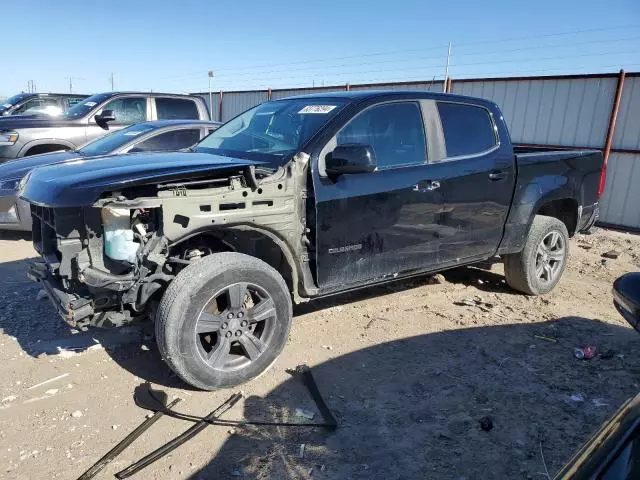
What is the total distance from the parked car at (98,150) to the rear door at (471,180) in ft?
11.0

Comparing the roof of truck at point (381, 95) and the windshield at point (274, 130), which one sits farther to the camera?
the roof of truck at point (381, 95)

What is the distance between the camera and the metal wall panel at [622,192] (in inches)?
343

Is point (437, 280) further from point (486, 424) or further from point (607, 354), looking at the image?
point (486, 424)

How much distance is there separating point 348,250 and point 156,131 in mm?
3596

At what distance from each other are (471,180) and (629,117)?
6.10 meters

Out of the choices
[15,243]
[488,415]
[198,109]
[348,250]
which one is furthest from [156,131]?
[488,415]

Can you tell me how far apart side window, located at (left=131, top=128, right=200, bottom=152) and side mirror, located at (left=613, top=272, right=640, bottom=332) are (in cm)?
514

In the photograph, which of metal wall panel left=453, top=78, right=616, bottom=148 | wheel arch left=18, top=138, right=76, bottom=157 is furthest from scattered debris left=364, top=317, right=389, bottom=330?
metal wall panel left=453, top=78, right=616, bottom=148

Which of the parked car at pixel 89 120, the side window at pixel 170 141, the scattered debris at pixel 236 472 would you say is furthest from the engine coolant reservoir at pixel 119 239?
the parked car at pixel 89 120

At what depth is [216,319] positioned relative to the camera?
320 cm

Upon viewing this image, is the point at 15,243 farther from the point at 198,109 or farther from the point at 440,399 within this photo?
the point at 440,399

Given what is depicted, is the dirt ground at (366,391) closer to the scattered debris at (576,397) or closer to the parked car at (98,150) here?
the scattered debris at (576,397)

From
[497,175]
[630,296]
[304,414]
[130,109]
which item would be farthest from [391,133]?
[130,109]

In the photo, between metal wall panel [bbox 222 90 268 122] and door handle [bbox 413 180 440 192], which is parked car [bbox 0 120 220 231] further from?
metal wall panel [bbox 222 90 268 122]
